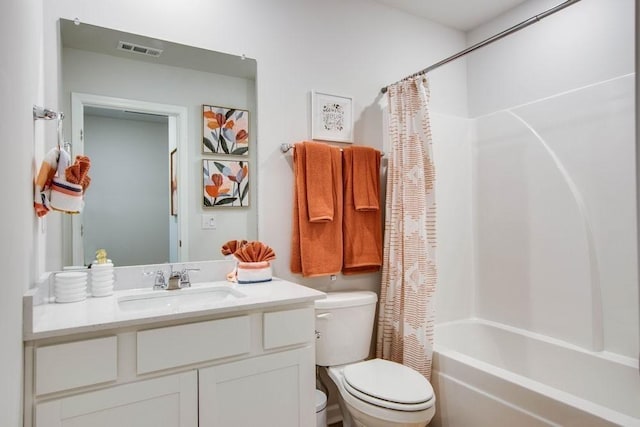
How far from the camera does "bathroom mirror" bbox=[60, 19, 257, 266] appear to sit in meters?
1.64

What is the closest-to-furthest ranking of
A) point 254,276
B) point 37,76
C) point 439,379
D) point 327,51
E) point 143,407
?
point 143,407
point 37,76
point 254,276
point 439,379
point 327,51

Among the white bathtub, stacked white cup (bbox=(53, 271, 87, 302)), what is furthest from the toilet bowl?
stacked white cup (bbox=(53, 271, 87, 302))

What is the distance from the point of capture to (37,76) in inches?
53.7

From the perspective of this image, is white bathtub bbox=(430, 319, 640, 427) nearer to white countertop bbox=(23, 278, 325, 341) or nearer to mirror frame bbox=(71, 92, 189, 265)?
white countertop bbox=(23, 278, 325, 341)

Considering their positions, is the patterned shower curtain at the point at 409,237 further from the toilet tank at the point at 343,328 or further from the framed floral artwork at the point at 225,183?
the framed floral artwork at the point at 225,183

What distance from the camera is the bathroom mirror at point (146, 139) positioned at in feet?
5.37

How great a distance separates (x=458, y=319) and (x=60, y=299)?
7.45 feet

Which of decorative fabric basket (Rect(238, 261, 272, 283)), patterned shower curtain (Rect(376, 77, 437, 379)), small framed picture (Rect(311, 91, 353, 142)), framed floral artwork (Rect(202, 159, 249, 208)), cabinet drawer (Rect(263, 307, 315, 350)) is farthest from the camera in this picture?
small framed picture (Rect(311, 91, 353, 142))

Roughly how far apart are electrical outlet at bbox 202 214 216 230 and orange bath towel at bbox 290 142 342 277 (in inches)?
17.0

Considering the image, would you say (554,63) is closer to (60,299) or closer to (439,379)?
(439,379)

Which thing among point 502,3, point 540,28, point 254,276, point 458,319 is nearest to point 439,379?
point 458,319

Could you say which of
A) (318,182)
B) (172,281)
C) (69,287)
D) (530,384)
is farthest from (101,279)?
(530,384)

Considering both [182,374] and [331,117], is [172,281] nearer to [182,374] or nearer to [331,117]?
[182,374]

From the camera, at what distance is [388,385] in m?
1.66
